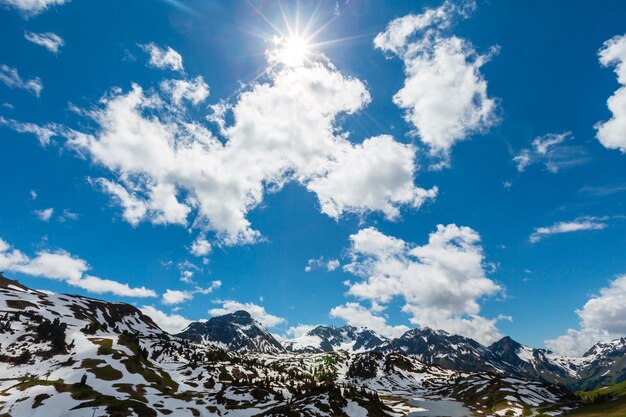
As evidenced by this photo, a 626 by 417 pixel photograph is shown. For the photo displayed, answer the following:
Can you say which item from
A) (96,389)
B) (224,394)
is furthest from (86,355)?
(224,394)

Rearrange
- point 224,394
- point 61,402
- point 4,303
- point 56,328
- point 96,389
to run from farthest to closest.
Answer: point 4,303 → point 56,328 → point 224,394 → point 96,389 → point 61,402

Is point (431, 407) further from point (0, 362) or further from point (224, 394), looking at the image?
point (0, 362)

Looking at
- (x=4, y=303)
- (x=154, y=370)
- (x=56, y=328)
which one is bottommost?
(x=154, y=370)

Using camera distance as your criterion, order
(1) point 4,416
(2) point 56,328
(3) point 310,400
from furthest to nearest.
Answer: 1. (2) point 56,328
2. (3) point 310,400
3. (1) point 4,416

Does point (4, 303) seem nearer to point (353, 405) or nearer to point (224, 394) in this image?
point (224, 394)

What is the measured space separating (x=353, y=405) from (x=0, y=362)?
141 meters

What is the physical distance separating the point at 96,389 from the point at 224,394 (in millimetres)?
48726

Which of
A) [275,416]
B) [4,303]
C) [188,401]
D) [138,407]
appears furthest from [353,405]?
[4,303]

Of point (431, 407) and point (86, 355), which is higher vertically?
point (86, 355)

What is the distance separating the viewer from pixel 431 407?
18438 cm

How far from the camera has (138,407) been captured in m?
114

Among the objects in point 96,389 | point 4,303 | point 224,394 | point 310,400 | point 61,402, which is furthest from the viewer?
point 4,303

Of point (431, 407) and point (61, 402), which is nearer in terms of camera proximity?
point (61, 402)

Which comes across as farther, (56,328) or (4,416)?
(56,328)
